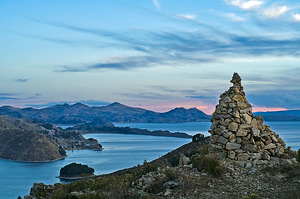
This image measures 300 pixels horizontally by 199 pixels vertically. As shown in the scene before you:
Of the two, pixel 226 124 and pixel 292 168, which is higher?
pixel 226 124

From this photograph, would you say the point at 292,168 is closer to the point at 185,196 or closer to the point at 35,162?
the point at 185,196

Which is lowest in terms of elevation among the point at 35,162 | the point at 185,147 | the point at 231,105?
the point at 35,162

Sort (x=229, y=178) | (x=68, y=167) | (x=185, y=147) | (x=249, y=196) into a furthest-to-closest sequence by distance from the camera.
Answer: (x=68, y=167) → (x=185, y=147) → (x=229, y=178) → (x=249, y=196)

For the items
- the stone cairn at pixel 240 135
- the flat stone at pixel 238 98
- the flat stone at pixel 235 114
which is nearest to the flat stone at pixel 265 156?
the stone cairn at pixel 240 135

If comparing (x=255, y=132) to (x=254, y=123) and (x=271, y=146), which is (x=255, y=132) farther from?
(x=271, y=146)

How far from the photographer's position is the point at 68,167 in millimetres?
106688

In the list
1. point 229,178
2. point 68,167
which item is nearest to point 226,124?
point 229,178

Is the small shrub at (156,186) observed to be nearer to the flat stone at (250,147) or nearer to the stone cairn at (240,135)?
the stone cairn at (240,135)

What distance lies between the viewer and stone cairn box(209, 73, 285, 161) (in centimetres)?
1254

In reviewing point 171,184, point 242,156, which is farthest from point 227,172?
point 171,184

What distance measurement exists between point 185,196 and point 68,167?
102039mm

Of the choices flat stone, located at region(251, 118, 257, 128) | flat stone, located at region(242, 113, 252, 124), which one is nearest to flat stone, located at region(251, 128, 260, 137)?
flat stone, located at region(251, 118, 257, 128)

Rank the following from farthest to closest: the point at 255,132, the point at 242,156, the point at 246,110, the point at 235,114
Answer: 1. the point at 246,110
2. the point at 235,114
3. the point at 255,132
4. the point at 242,156

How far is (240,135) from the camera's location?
12586mm
